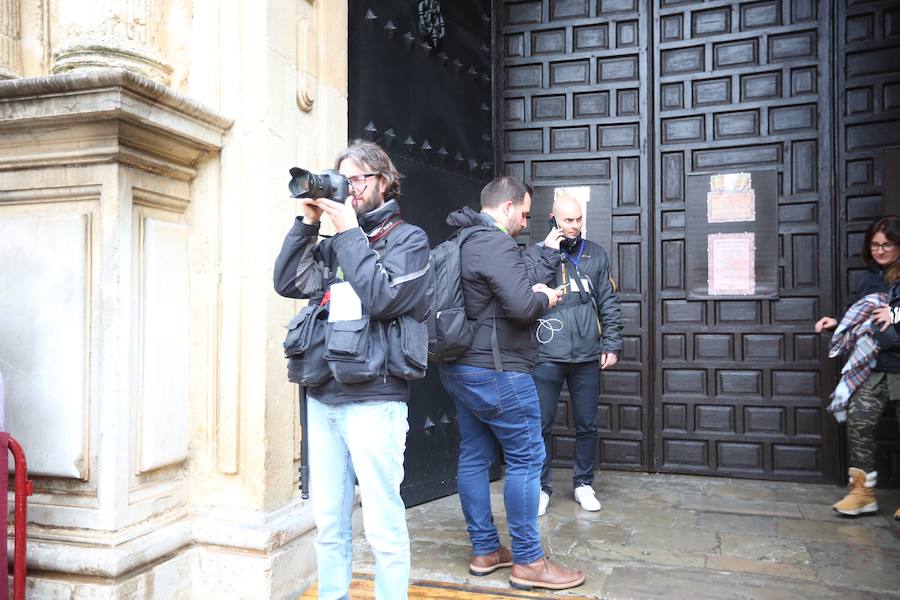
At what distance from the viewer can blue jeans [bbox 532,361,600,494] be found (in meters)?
4.74

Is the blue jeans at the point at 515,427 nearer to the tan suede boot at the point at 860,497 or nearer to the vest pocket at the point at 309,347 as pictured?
the vest pocket at the point at 309,347

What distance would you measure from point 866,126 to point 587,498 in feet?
11.0

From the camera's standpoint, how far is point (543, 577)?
3432mm

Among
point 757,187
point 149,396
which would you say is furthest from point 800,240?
point 149,396

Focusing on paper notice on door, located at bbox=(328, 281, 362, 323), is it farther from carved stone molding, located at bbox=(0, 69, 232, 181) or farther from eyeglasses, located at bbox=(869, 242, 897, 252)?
eyeglasses, located at bbox=(869, 242, 897, 252)

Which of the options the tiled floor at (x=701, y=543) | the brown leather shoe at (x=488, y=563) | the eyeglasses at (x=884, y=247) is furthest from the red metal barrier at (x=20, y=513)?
the eyeglasses at (x=884, y=247)

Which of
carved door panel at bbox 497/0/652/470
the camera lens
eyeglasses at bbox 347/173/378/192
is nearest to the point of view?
the camera lens

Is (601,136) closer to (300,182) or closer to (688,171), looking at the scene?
(688,171)

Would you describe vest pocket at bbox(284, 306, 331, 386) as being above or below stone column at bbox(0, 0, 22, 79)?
below

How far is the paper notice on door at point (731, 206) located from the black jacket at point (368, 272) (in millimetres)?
3871

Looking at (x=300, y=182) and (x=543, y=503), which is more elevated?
(x=300, y=182)

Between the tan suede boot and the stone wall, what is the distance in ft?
10.8

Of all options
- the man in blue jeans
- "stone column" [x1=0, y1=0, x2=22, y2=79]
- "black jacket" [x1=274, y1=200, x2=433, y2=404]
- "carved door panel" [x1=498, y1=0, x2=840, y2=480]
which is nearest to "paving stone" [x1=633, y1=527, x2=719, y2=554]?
the man in blue jeans

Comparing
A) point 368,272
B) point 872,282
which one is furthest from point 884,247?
point 368,272
